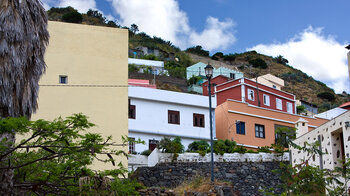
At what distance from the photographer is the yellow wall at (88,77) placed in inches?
1174

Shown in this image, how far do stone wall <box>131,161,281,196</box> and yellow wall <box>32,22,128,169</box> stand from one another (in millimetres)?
1919

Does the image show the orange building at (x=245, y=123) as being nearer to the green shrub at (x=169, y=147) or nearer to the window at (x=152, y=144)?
the window at (x=152, y=144)

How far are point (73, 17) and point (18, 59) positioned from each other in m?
77.6

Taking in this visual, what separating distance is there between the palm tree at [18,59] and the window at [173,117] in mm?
20119

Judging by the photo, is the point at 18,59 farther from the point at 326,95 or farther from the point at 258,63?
the point at 258,63

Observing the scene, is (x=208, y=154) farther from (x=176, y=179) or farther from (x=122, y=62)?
(x=122, y=62)

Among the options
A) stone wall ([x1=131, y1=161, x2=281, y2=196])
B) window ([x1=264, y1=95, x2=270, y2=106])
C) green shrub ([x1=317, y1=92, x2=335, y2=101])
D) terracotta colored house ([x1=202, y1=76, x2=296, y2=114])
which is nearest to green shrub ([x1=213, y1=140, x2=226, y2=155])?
stone wall ([x1=131, y1=161, x2=281, y2=196])

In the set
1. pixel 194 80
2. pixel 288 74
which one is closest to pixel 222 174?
pixel 194 80

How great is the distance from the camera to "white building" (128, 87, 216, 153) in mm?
36156

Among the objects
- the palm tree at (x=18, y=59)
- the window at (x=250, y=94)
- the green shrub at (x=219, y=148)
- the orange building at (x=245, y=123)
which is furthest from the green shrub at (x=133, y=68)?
the palm tree at (x=18, y=59)

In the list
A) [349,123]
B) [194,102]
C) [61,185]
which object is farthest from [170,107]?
[61,185]

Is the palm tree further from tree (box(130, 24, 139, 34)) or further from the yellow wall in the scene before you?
tree (box(130, 24, 139, 34))

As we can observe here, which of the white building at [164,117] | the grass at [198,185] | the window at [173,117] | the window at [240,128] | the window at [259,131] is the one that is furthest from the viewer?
the window at [259,131]

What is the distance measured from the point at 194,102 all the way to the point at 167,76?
71.9 ft
